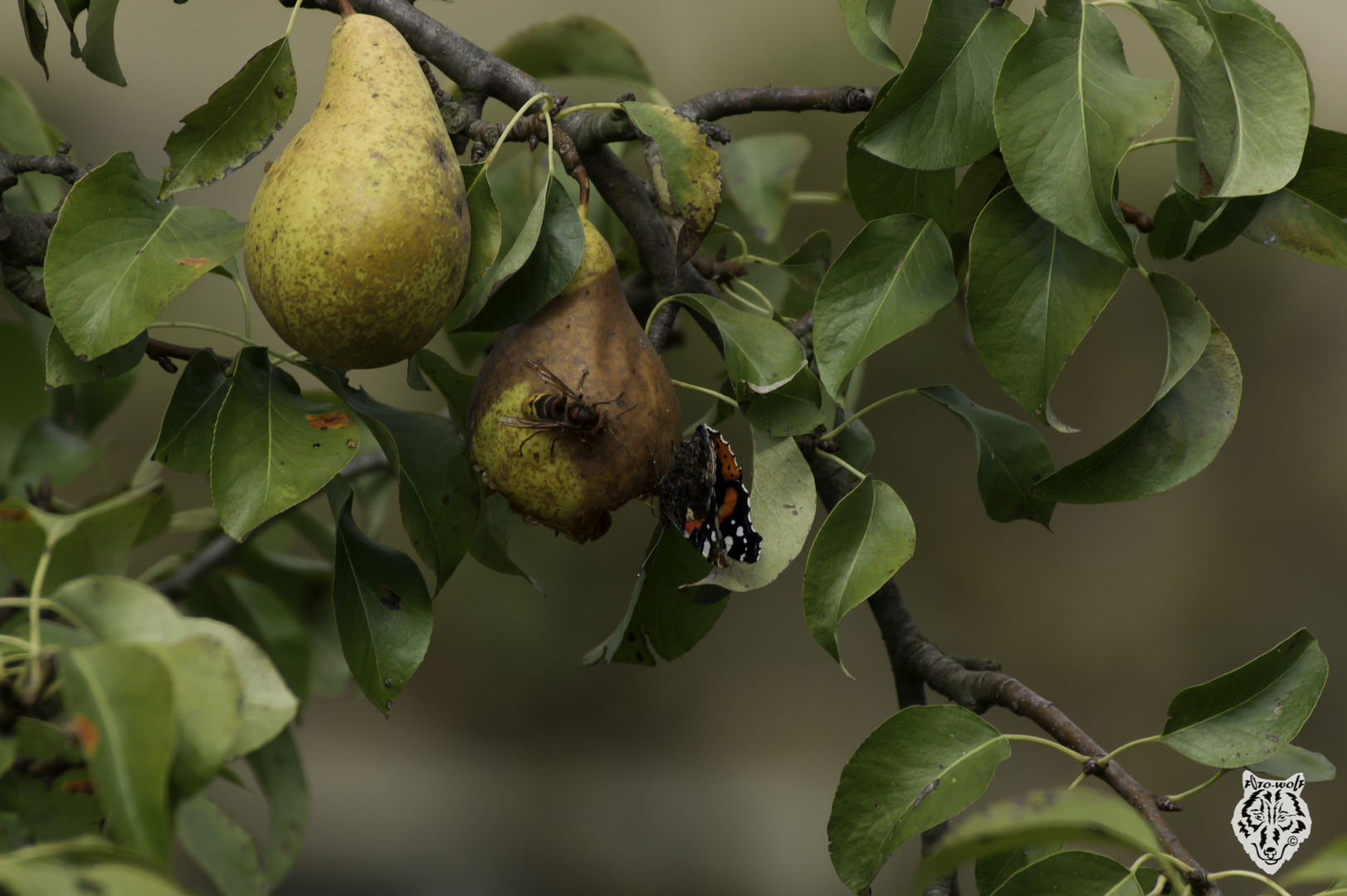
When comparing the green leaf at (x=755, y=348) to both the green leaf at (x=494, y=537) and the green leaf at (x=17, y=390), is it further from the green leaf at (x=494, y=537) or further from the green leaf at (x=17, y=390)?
the green leaf at (x=17, y=390)

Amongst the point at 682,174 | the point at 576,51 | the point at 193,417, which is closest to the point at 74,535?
the point at 193,417

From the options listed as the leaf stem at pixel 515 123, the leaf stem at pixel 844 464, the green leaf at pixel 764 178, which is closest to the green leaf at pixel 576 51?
the green leaf at pixel 764 178

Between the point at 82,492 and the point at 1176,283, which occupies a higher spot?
the point at 1176,283

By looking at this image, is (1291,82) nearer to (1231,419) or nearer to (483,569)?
(1231,419)

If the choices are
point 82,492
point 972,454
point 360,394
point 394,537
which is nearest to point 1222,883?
point 972,454

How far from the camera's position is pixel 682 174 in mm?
357

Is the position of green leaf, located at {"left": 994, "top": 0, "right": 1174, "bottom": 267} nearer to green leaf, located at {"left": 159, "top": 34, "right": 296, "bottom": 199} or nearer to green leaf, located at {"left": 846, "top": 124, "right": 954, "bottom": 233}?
green leaf, located at {"left": 846, "top": 124, "right": 954, "bottom": 233}

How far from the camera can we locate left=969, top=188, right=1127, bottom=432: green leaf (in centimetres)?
37

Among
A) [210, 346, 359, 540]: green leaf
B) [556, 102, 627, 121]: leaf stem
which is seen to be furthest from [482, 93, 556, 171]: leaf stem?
[210, 346, 359, 540]: green leaf

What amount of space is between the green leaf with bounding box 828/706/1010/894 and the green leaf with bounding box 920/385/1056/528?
0.12 m

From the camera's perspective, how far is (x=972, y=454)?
39.6 inches

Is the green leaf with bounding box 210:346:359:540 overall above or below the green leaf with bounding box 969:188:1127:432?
below

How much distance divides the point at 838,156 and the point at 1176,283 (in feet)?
2.05

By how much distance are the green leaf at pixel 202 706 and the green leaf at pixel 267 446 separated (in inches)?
3.7
